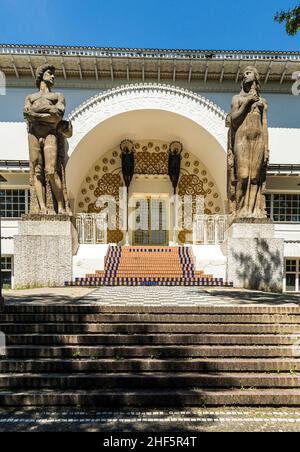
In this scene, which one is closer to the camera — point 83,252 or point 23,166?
point 83,252

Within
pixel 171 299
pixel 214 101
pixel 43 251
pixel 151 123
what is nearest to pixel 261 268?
pixel 171 299

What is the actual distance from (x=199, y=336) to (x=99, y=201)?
535 inches

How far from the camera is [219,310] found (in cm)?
544

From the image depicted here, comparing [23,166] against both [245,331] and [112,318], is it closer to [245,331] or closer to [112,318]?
[112,318]

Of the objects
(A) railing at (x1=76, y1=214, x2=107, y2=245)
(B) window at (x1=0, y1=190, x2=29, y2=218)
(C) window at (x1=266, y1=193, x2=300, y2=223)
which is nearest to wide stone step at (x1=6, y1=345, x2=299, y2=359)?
(A) railing at (x1=76, y1=214, x2=107, y2=245)

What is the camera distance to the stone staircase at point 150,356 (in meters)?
4.05

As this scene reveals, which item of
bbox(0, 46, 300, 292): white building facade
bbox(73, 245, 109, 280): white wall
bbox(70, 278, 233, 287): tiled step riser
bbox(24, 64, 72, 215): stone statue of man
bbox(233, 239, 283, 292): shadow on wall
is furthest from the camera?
bbox(0, 46, 300, 292): white building facade

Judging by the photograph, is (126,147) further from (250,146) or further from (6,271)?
(250,146)

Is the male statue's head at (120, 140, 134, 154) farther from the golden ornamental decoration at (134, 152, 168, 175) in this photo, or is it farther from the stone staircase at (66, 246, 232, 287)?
the stone staircase at (66, 246, 232, 287)

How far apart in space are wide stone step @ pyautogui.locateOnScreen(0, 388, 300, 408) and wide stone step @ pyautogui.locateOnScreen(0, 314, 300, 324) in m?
→ 1.31

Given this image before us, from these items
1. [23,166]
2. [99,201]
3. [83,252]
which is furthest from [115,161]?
[83,252]

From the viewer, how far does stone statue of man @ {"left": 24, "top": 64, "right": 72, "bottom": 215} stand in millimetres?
9578

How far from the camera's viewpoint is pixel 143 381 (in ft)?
14.0
